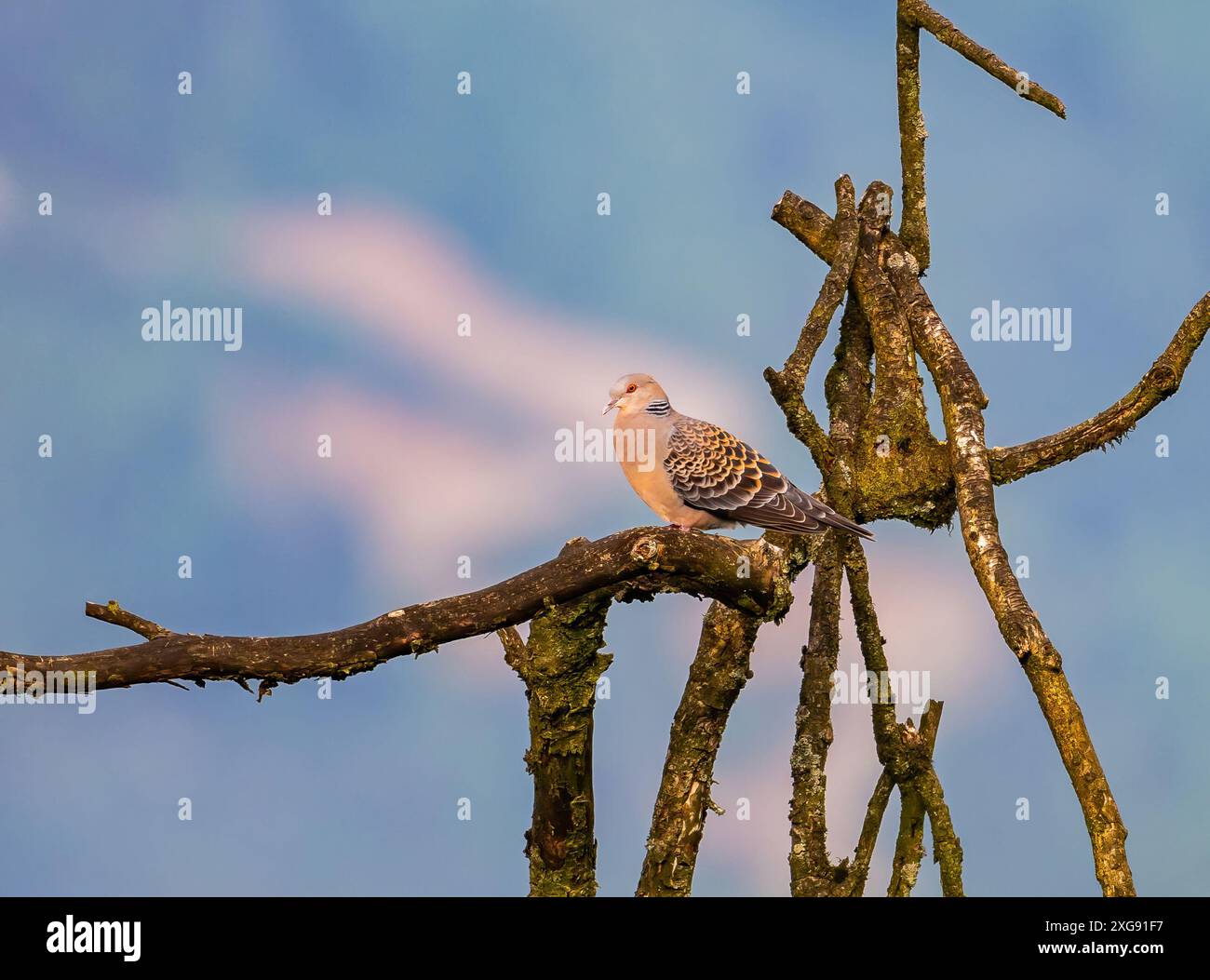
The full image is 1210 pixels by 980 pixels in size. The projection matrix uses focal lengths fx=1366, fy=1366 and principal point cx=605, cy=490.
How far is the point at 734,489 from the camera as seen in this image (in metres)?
9.03

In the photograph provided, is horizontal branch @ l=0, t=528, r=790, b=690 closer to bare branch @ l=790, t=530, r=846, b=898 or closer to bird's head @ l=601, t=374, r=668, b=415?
bird's head @ l=601, t=374, r=668, b=415

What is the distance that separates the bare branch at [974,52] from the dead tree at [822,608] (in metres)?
0.02

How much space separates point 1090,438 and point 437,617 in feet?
18.3

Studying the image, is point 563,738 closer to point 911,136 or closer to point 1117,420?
point 1117,420

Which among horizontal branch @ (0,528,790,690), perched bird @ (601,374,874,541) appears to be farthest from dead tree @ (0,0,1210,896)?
perched bird @ (601,374,874,541)

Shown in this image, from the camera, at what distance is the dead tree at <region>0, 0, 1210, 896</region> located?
26.1 feet

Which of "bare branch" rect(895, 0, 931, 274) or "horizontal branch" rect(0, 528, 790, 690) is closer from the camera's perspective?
"horizontal branch" rect(0, 528, 790, 690)

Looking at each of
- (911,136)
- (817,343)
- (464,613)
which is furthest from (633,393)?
(911,136)

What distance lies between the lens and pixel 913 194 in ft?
39.8

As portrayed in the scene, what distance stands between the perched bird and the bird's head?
10 centimetres

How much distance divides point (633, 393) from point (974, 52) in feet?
13.9

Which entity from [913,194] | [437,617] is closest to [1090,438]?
[913,194]
